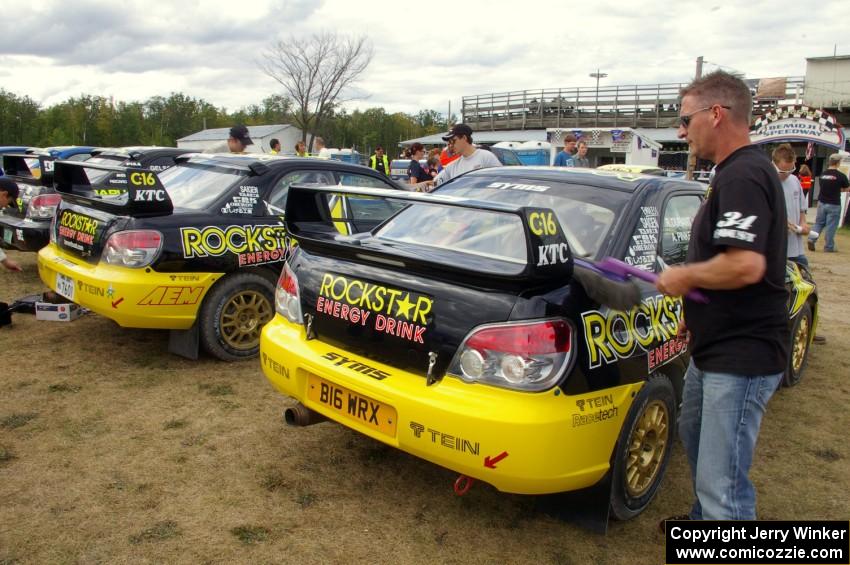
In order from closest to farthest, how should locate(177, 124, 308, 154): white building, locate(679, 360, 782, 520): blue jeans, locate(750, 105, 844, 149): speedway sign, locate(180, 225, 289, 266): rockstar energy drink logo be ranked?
locate(679, 360, 782, 520): blue jeans → locate(180, 225, 289, 266): rockstar energy drink logo → locate(750, 105, 844, 149): speedway sign → locate(177, 124, 308, 154): white building

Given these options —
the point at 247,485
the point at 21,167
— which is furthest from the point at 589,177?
the point at 21,167

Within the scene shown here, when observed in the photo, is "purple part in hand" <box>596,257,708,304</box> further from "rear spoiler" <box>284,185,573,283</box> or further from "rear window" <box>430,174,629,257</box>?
"rear window" <box>430,174,629,257</box>

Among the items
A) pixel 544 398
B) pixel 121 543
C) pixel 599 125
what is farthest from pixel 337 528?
pixel 599 125

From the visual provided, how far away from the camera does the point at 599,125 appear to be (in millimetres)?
37156

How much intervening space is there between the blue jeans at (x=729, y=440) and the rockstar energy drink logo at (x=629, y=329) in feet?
1.37

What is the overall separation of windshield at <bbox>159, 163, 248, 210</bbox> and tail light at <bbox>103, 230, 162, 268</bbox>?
0.52 m

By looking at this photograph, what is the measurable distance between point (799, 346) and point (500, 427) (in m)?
3.52

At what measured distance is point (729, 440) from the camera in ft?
7.07

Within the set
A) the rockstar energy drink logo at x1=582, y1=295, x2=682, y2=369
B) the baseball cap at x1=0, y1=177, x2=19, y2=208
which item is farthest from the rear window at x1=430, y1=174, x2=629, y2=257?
the baseball cap at x1=0, y1=177, x2=19, y2=208

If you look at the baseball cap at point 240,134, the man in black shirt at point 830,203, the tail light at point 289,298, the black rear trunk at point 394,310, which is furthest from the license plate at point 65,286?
the man in black shirt at point 830,203

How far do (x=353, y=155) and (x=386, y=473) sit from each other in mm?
22260

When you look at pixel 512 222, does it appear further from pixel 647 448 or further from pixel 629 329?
pixel 647 448

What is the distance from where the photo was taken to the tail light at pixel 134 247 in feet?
13.8

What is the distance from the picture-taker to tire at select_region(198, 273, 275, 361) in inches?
179
